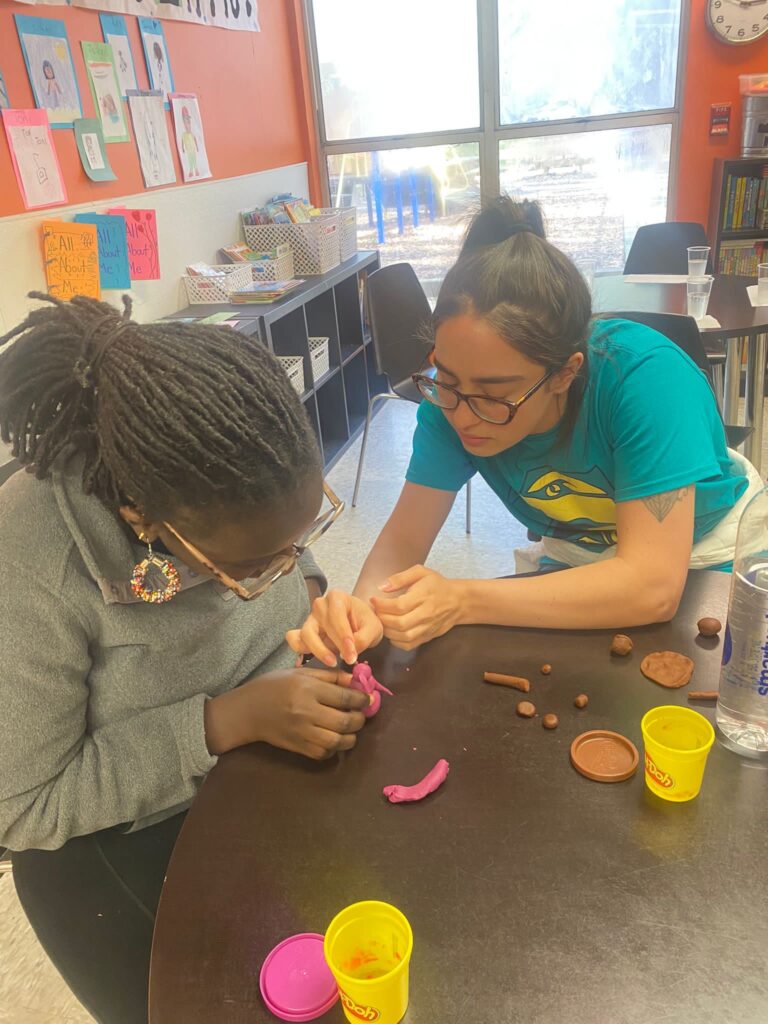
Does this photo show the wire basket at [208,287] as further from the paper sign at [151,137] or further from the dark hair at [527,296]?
the dark hair at [527,296]

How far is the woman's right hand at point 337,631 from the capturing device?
95cm

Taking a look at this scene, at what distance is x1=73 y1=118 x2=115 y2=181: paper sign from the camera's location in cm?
223

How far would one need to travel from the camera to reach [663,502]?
107 cm

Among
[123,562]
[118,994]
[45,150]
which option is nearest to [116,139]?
[45,150]

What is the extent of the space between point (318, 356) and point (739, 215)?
2.42m

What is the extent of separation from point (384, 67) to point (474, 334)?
3.85 m

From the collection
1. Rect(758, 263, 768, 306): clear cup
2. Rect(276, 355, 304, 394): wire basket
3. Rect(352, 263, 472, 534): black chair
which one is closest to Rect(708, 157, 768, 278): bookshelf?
Rect(758, 263, 768, 306): clear cup

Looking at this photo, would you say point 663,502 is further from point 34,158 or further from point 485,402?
point 34,158

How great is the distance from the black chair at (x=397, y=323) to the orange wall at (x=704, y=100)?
2.08 m

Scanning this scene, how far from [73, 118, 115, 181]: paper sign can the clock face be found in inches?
125

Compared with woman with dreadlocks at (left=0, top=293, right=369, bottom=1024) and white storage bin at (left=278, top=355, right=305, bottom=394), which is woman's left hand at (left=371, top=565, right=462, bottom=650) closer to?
woman with dreadlocks at (left=0, top=293, right=369, bottom=1024)

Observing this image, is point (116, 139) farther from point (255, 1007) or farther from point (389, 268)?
point (255, 1007)

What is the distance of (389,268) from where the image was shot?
114 inches

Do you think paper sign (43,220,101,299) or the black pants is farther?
paper sign (43,220,101,299)
